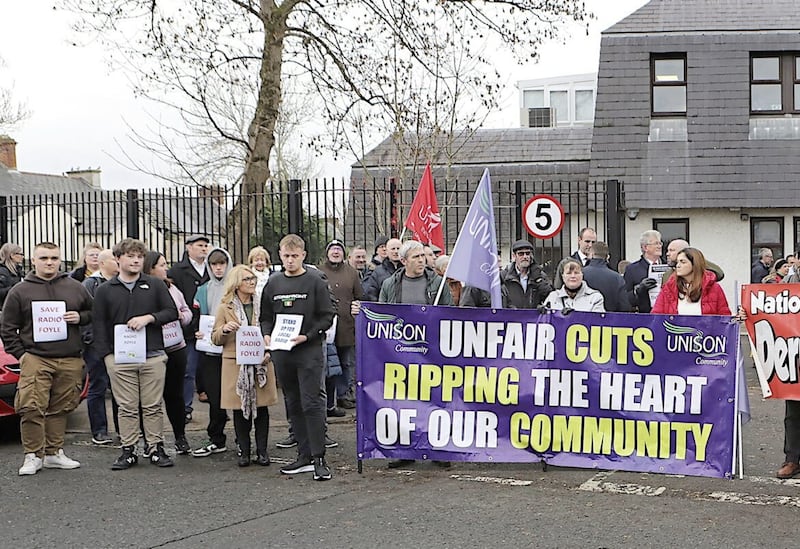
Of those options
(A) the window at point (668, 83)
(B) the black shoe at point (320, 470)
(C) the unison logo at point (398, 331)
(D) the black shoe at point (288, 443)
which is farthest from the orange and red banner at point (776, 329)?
(A) the window at point (668, 83)

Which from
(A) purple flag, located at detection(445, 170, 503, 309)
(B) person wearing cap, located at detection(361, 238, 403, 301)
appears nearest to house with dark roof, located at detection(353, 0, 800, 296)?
(B) person wearing cap, located at detection(361, 238, 403, 301)

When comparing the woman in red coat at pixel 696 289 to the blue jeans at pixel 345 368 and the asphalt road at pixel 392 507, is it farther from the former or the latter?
the blue jeans at pixel 345 368

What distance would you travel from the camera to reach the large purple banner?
786cm

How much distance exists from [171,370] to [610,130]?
17576 millimetres

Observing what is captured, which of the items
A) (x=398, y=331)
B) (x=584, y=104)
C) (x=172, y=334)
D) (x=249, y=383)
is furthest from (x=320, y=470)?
(x=584, y=104)

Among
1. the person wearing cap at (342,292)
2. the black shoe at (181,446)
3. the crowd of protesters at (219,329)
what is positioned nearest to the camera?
the crowd of protesters at (219,329)

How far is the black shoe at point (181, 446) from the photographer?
952cm

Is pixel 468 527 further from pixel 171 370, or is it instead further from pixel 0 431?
pixel 0 431

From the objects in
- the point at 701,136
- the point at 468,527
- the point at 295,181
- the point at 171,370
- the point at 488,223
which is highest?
the point at 701,136

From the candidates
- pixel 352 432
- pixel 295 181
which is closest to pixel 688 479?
pixel 352 432

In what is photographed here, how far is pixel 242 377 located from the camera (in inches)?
350

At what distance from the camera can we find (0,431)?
10914 millimetres

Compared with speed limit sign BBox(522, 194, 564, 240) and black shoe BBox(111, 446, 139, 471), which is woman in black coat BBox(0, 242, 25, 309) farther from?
speed limit sign BBox(522, 194, 564, 240)

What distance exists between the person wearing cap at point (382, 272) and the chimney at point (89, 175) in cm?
5397
